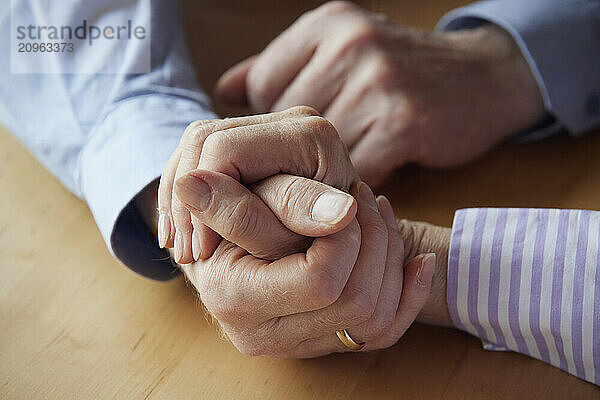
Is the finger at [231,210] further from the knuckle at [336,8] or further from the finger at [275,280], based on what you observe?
the knuckle at [336,8]

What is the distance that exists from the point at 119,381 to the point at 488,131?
1.54 feet

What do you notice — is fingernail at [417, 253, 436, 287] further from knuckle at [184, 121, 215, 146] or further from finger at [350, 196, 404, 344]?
knuckle at [184, 121, 215, 146]

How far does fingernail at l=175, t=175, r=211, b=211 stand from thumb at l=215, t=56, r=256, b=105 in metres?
0.34

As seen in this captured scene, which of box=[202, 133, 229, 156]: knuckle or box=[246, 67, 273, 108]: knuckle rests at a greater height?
box=[202, 133, 229, 156]: knuckle

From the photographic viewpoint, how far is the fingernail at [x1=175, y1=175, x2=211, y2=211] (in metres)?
0.47

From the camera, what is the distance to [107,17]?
0.74m

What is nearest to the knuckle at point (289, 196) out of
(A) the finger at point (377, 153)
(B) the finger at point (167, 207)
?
(B) the finger at point (167, 207)

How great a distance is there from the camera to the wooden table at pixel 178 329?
0.54 metres

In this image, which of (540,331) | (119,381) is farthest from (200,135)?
(540,331)

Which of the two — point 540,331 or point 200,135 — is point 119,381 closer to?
point 200,135

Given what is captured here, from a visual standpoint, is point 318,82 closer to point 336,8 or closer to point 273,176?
point 336,8

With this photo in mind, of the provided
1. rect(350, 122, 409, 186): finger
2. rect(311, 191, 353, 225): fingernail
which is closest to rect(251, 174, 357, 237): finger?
rect(311, 191, 353, 225): fingernail

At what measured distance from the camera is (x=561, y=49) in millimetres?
759

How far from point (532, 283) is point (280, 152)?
0.79 ft
